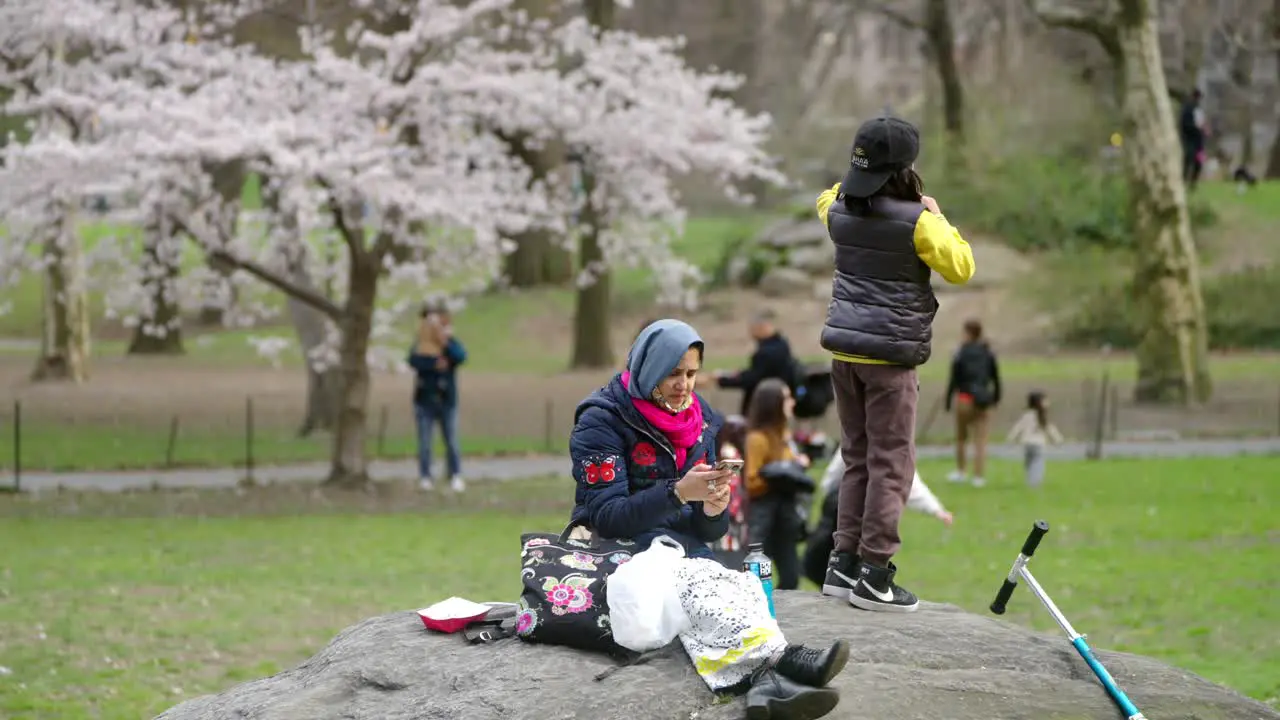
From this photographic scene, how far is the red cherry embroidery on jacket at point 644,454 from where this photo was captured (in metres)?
5.38

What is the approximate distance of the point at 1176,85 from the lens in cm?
4366

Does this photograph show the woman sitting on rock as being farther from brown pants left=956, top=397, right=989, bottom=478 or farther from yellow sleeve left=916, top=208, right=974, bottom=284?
brown pants left=956, top=397, right=989, bottom=478

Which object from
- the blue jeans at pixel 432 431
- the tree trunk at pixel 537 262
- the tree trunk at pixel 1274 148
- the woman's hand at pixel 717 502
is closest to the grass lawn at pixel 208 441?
the blue jeans at pixel 432 431

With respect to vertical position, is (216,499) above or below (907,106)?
below

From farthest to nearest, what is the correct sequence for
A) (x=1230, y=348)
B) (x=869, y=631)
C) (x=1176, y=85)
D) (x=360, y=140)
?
(x=1176, y=85) → (x=1230, y=348) → (x=360, y=140) → (x=869, y=631)

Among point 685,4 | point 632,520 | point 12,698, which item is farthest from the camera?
point 685,4

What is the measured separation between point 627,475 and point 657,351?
47cm

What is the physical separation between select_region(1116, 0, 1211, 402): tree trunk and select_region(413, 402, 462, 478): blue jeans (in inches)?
433

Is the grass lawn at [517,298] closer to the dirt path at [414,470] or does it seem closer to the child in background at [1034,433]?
the dirt path at [414,470]

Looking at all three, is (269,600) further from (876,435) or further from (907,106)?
(907,106)

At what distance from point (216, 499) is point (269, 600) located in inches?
242

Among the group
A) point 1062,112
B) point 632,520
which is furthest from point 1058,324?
point 632,520

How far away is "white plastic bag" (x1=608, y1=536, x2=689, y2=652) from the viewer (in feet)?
16.6

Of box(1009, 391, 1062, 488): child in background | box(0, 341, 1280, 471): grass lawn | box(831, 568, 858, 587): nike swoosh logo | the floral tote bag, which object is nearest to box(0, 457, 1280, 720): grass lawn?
box(1009, 391, 1062, 488): child in background
